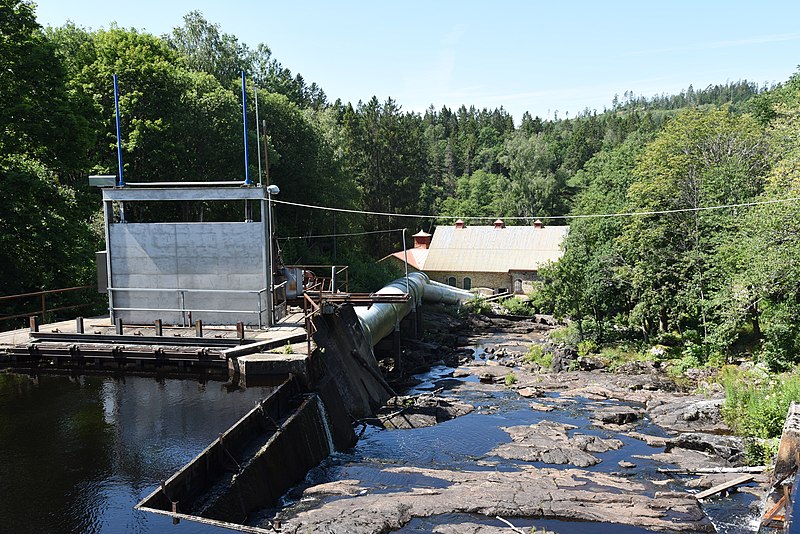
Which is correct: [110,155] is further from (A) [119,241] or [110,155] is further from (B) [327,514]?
(B) [327,514]

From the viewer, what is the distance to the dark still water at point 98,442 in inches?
384

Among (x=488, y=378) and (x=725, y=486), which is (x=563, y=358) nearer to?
(x=488, y=378)

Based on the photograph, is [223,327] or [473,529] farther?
[223,327]

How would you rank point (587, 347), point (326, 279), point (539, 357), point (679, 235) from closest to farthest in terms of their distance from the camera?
point (326, 279) → point (679, 235) → point (539, 357) → point (587, 347)

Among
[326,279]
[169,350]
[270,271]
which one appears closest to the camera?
[169,350]

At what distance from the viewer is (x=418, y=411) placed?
67.7 feet

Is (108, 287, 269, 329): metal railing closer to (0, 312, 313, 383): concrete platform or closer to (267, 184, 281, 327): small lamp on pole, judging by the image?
(267, 184, 281, 327): small lamp on pole

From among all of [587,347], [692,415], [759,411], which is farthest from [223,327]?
[587,347]

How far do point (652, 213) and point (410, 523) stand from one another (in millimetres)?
23391

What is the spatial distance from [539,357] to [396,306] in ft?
25.2

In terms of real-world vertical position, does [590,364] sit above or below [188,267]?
below

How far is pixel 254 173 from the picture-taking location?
40.0 m

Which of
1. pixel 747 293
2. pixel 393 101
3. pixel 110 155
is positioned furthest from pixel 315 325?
pixel 393 101

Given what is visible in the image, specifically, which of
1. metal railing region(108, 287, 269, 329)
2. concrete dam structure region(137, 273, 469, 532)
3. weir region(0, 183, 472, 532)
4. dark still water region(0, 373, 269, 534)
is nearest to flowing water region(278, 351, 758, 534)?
concrete dam structure region(137, 273, 469, 532)
